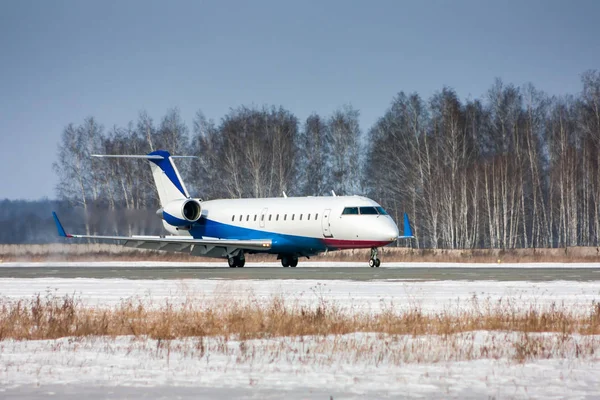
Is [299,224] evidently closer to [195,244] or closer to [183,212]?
[195,244]

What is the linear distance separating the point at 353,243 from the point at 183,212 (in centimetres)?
977

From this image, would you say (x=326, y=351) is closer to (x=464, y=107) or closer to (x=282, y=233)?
(x=282, y=233)

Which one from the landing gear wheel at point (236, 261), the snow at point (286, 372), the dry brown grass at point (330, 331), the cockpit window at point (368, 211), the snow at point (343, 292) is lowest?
the snow at point (286, 372)

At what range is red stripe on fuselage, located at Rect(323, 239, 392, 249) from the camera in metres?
37.9

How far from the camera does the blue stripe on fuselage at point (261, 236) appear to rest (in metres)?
40.7

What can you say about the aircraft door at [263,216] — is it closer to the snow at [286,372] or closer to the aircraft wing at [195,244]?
the aircraft wing at [195,244]

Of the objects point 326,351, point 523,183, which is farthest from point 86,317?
point 523,183

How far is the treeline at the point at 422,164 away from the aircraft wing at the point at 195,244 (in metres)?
23.0

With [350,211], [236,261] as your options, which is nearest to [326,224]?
[350,211]

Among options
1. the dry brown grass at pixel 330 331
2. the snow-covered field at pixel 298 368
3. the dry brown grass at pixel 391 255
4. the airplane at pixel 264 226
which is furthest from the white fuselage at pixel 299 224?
the snow-covered field at pixel 298 368

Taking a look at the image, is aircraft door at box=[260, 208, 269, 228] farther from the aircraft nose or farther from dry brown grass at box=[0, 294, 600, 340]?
dry brown grass at box=[0, 294, 600, 340]

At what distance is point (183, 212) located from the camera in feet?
146

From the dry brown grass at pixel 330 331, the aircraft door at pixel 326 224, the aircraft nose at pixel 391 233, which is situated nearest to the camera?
the dry brown grass at pixel 330 331

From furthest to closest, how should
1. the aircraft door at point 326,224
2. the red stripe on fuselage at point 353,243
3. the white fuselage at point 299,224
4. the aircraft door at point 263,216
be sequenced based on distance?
the aircraft door at point 263,216 < the aircraft door at point 326,224 < the white fuselage at point 299,224 < the red stripe on fuselage at point 353,243
